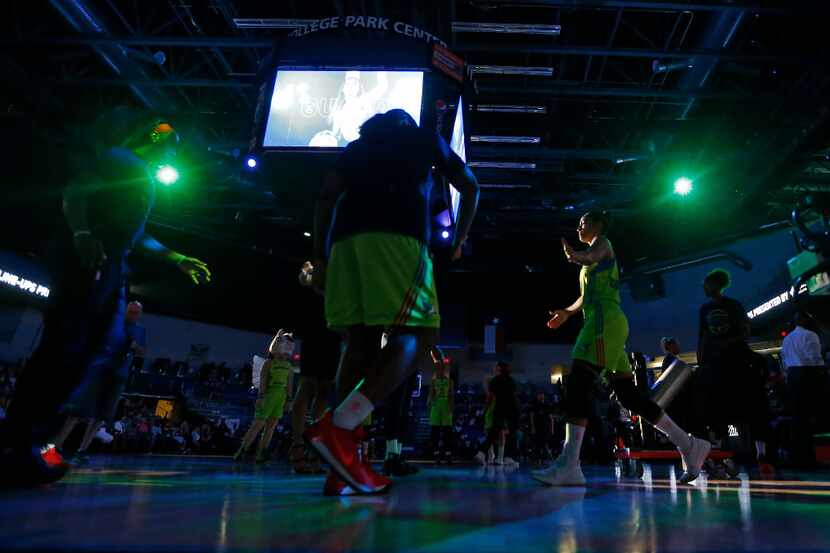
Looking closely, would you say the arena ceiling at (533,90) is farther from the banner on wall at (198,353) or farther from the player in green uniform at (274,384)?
the banner on wall at (198,353)

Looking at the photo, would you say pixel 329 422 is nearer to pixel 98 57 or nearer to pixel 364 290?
pixel 364 290

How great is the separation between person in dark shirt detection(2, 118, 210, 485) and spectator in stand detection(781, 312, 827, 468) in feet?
22.0

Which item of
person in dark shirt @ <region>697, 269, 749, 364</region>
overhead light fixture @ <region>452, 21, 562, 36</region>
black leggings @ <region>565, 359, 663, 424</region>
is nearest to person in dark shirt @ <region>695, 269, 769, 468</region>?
person in dark shirt @ <region>697, 269, 749, 364</region>

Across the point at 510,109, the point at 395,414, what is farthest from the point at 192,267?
the point at 510,109

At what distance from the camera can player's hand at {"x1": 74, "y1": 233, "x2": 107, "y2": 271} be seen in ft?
6.78

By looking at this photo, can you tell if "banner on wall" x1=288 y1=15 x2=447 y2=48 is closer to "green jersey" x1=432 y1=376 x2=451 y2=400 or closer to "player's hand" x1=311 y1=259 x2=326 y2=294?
"player's hand" x1=311 y1=259 x2=326 y2=294

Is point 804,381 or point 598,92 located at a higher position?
point 598,92

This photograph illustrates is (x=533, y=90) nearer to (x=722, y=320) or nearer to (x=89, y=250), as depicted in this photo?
(x=722, y=320)

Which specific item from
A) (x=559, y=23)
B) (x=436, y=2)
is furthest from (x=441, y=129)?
(x=559, y=23)

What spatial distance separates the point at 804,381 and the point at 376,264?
254 inches

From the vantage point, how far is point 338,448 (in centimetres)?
170

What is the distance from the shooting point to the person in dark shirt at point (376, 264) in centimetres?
179

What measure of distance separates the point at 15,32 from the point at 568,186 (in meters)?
10.2

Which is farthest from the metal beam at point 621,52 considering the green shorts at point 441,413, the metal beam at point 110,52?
the green shorts at point 441,413
